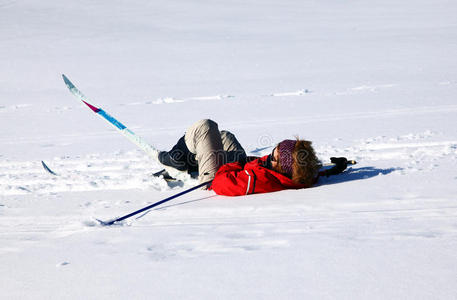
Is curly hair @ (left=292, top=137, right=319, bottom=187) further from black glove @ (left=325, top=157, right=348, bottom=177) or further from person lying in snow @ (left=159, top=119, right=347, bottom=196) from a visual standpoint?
black glove @ (left=325, top=157, right=348, bottom=177)

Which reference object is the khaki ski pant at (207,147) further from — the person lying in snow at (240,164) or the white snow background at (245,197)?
the white snow background at (245,197)

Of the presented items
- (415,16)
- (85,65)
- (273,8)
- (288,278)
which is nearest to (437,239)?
(288,278)

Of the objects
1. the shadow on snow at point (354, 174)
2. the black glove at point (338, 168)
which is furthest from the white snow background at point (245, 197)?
the black glove at point (338, 168)

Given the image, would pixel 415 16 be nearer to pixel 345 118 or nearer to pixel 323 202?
pixel 345 118

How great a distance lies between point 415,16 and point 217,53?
37.6ft

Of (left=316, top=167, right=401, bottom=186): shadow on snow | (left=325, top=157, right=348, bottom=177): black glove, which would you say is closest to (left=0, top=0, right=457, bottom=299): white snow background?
(left=316, top=167, right=401, bottom=186): shadow on snow

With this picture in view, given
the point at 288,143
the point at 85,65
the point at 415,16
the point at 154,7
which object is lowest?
the point at 288,143

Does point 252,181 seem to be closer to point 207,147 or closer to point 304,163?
point 304,163

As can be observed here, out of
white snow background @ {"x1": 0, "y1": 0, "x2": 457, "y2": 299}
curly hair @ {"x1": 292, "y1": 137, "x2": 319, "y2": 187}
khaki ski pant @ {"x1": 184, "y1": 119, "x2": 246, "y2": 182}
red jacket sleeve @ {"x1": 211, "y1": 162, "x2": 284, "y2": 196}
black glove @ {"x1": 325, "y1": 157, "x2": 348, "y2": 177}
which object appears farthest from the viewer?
black glove @ {"x1": 325, "y1": 157, "x2": 348, "y2": 177}

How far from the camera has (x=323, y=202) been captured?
11.0ft

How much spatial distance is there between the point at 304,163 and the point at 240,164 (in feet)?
1.68

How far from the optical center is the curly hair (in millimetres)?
3547

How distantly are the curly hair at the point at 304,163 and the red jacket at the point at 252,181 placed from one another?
0.06 meters

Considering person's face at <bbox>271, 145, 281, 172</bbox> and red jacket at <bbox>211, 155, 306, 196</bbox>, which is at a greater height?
person's face at <bbox>271, 145, 281, 172</bbox>
